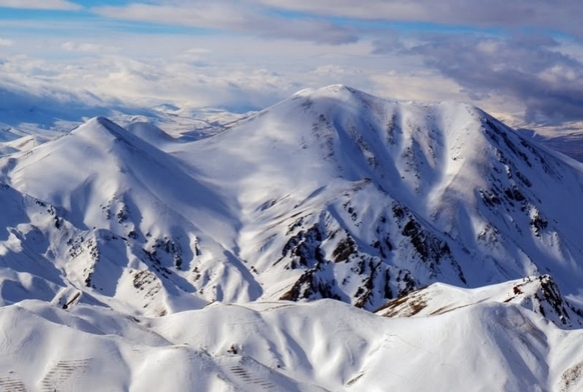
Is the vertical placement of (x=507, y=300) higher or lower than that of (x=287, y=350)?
higher

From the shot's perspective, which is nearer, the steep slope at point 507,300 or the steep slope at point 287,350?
the steep slope at point 287,350

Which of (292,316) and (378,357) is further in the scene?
(292,316)

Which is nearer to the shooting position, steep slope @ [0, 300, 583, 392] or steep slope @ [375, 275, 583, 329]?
steep slope @ [0, 300, 583, 392]

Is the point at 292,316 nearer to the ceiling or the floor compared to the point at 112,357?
nearer to the floor

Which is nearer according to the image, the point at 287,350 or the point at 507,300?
the point at 287,350

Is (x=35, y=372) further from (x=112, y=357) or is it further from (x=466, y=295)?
(x=466, y=295)

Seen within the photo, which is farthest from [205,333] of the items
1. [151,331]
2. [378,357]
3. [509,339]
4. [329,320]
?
[509,339]

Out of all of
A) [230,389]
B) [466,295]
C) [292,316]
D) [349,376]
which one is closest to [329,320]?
[292,316]

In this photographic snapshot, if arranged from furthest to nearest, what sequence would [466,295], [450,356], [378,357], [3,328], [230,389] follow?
[466,295], [378,357], [450,356], [3,328], [230,389]

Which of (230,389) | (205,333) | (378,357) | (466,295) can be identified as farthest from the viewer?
(466,295)

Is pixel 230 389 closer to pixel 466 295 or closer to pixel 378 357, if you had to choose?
pixel 378 357

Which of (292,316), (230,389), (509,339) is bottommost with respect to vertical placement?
(292,316)
